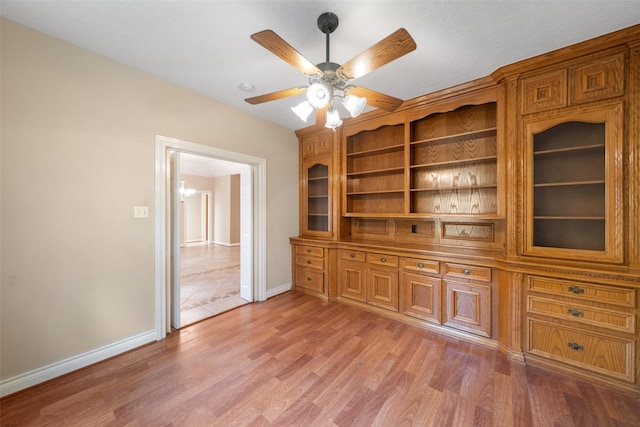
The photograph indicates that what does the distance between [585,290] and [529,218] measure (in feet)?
2.15

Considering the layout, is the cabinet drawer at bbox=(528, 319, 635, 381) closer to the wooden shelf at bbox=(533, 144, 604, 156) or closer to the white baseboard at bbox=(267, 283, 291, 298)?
the wooden shelf at bbox=(533, 144, 604, 156)

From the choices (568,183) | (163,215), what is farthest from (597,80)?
(163,215)

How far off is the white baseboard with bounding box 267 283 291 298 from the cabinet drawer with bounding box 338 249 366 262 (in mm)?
1095

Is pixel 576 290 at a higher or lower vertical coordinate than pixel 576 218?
lower

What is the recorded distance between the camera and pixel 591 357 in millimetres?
1863

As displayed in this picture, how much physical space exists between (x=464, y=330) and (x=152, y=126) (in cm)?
378

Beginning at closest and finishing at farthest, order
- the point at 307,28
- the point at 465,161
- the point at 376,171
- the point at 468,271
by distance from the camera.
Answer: the point at 307,28
the point at 468,271
the point at 465,161
the point at 376,171

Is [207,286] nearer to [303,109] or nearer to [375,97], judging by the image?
[303,109]

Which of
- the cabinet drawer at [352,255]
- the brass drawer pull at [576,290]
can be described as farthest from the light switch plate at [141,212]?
the brass drawer pull at [576,290]

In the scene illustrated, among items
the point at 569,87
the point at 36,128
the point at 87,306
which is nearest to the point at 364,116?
the point at 569,87

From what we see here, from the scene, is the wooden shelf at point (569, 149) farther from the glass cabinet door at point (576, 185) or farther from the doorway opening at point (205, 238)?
the doorway opening at point (205, 238)

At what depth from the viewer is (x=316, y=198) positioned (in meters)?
4.04

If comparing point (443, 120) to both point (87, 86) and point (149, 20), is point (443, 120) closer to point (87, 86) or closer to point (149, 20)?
point (149, 20)

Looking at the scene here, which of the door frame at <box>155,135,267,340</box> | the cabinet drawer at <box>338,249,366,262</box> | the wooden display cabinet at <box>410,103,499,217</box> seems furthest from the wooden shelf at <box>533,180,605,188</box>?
the door frame at <box>155,135,267,340</box>
